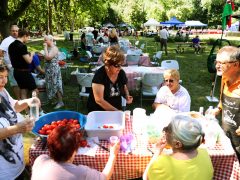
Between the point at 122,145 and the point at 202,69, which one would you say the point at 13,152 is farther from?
the point at 202,69

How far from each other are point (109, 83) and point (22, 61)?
226cm

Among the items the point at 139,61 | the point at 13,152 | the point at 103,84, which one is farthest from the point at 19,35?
the point at 139,61

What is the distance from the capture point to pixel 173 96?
11.5 ft

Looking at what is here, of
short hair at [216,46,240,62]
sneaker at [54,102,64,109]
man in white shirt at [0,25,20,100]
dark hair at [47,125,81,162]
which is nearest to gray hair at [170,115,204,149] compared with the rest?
dark hair at [47,125,81,162]

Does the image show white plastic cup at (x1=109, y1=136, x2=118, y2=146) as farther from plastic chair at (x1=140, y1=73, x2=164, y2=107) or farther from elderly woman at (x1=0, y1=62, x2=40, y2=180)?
plastic chair at (x1=140, y1=73, x2=164, y2=107)

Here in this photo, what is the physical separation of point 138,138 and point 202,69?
30.3ft

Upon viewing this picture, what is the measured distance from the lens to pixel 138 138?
2.72 metres

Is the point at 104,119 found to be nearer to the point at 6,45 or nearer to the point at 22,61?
the point at 22,61

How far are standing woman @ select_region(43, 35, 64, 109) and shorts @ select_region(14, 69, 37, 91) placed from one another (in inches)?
27.9

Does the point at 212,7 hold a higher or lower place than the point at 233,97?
higher

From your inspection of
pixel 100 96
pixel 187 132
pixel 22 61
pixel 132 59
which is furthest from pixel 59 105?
pixel 187 132

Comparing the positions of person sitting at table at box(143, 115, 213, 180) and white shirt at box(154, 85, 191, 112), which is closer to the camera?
person sitting at table at box(143, 115, 213, 180)

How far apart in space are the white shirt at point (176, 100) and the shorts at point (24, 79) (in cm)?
275

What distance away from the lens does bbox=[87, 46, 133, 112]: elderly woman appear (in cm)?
309
